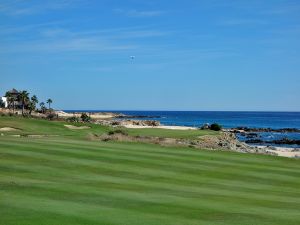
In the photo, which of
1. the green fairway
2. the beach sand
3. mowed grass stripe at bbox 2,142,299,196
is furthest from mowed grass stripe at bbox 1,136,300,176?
the beach sand

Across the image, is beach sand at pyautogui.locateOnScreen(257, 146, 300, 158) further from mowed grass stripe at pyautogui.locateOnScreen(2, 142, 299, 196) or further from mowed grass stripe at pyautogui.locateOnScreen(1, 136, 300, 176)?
mowed grass stripe at pyautogui.locateOnScreen(2, 142, 299, 196)

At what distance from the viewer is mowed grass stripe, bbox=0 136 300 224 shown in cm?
1330

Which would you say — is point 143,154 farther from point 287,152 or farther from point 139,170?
point 287,152

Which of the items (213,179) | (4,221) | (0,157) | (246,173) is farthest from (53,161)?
(4,221)

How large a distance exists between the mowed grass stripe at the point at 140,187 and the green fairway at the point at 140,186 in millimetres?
28

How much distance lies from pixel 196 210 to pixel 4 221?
5.40m

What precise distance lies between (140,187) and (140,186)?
250 millimetres

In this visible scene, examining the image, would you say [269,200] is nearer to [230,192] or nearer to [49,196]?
[230,192]

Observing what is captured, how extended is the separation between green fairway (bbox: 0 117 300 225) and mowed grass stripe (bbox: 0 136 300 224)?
0.09 ft

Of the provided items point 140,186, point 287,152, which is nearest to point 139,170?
point 140,186

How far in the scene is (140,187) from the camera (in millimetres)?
17656

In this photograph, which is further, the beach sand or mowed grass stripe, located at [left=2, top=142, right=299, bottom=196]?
the beach sand

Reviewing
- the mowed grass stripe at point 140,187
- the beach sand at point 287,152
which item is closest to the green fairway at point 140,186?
the mowed grass stripe at point 140,187

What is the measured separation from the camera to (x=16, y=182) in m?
16.9
